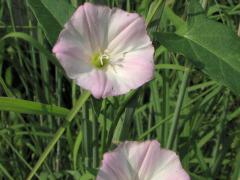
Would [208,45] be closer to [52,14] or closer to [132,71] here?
[132,71]

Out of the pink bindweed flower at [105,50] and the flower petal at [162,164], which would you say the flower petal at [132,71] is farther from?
the flower petal at [162,164]

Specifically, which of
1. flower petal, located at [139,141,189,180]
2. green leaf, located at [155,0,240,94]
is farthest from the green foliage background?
flower petal, located at [139,141,189,180]

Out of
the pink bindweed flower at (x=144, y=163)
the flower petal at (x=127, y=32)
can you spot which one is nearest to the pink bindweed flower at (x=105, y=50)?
the flower petal at (x=127, y=32)

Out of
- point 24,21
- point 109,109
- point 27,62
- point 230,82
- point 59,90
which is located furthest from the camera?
point 24,21

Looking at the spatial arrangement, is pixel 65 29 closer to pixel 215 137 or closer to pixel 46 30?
pixel 46 30

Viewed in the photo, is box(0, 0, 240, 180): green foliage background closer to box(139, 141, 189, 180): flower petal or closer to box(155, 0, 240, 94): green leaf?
box(155, 0, 240, 94): green leaf

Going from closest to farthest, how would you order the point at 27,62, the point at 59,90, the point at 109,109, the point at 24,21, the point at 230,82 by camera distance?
the point at 230,82 < the point at 109,109 < the point at 59,90 < the point at 27,62 < the point at 24,21

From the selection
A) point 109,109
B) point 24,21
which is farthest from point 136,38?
point 24,21
